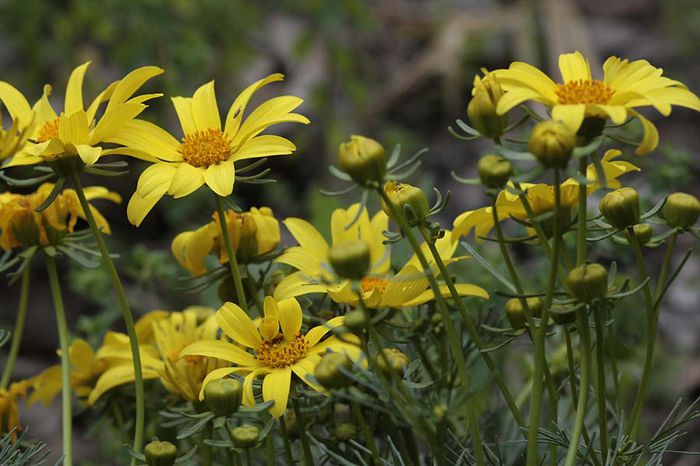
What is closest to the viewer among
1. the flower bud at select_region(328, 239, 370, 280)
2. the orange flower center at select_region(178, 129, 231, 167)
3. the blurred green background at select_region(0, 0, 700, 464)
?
the flower bud at select_region(328, 239, 370, 280)

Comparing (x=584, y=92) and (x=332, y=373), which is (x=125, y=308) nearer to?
(x=332, y=373)

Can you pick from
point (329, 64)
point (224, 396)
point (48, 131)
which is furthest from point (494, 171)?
point (329, 64)

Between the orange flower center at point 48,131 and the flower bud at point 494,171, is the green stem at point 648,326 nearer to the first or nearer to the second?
the flower bud at point 494,171

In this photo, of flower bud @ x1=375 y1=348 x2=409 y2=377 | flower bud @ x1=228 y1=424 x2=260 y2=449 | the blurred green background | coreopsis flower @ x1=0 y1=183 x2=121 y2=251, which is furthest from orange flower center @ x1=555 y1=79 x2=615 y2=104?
the blurred green background

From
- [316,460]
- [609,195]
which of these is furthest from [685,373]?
[609,195]

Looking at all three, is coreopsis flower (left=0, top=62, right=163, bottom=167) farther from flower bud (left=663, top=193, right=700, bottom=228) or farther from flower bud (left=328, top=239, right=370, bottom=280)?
flower bud (left=663, top=193, right=700, bottom=228)

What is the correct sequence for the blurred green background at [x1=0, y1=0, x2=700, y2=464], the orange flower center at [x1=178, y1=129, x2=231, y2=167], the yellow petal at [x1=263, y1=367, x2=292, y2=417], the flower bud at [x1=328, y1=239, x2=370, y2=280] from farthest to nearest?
the blurred green background at [x1=0, y1=0, x2=700, y2=464], the orange flower center at [x1=178, y1=129, x2=231, y2=167], the yellow petal at [x1=263, y1=367, x2=292, y2=417], the flower bud at [x1=328, y1=239, x2=370, y2=280]
